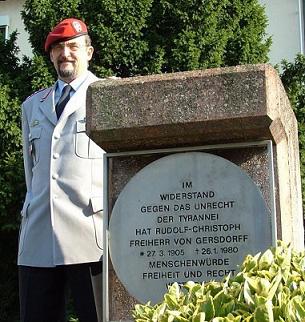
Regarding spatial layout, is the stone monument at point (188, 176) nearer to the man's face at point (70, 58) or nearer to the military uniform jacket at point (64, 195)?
the military uniform jacket at point (64, 195)

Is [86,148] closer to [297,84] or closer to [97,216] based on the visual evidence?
[97,216]

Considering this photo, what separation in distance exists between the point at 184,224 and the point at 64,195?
67 cm

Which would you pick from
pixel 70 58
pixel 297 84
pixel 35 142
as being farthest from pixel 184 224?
pixel 297 84

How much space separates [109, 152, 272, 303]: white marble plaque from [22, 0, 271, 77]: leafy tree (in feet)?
11.4

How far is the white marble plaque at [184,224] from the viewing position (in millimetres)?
2879

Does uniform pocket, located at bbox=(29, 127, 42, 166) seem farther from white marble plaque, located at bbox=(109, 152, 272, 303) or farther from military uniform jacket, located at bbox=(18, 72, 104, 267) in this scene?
white marble plaque, located at bbox=(109, 152, 272, 303)

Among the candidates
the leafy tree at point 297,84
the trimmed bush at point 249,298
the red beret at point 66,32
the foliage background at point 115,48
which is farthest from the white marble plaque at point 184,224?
the leafy tree at point 297,84

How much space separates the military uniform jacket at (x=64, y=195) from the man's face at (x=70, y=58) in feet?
0.25

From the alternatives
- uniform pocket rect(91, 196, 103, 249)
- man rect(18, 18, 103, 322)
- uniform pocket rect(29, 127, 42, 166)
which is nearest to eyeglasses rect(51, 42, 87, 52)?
man rect(18, 18, 103, 322)

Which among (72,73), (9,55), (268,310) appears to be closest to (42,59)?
(9,55)

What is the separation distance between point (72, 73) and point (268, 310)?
79.0 inches

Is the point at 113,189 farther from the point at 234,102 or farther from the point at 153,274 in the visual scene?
the point at 234,102

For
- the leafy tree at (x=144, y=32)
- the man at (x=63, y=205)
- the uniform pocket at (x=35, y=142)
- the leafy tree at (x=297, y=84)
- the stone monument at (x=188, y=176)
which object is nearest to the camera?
the stone monument at (x=188, y=176)

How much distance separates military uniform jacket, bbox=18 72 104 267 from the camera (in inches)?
129
